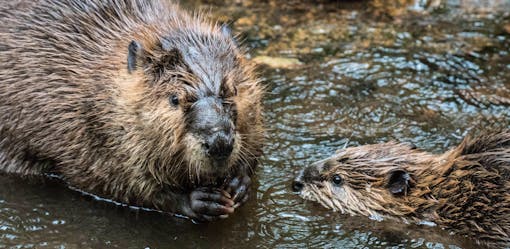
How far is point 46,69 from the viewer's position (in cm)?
508

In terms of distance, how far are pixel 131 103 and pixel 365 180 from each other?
1.76 meters

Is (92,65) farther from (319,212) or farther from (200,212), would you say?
(319,212)

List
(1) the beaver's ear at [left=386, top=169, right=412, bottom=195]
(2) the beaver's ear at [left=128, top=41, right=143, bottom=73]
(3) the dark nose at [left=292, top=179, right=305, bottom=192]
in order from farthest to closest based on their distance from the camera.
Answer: (3) the dark nose at [left=292, top=179, right=305, bottom=192]
(1) the beaver's ear at [left=386, top=169, right=412, bottom=195]
(2) the beaver's ear at [left=128, top=41, right=143, bottom=73]

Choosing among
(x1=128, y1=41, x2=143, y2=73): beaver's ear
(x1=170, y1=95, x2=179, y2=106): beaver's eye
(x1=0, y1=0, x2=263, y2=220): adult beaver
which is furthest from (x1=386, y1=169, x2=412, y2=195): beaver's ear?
(x1=128, y1=41, x2=143, y2=73): beaver's ear

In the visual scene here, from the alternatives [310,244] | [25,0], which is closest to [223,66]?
[310,244]

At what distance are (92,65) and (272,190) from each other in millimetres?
1496

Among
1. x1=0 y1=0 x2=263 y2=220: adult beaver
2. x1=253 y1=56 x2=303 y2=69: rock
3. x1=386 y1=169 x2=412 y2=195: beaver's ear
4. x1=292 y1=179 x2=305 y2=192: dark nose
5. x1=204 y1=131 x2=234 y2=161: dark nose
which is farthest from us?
x1=253 y1=56 x2=303 y2=69: rock

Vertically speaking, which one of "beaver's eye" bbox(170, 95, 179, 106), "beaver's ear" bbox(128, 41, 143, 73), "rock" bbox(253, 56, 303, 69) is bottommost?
"rock" bbox(253, 56, 303, 69)

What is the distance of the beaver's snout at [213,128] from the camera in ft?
12.9

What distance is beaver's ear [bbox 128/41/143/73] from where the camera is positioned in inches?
177

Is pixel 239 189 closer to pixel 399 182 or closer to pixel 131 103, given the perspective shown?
pixel 131 103

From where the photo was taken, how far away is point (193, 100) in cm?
412

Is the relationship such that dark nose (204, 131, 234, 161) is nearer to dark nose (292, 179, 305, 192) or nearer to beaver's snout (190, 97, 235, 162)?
beaver's snout (190, 97, 235, 162)

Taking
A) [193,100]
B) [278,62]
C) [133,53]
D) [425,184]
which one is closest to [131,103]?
[133,53]
